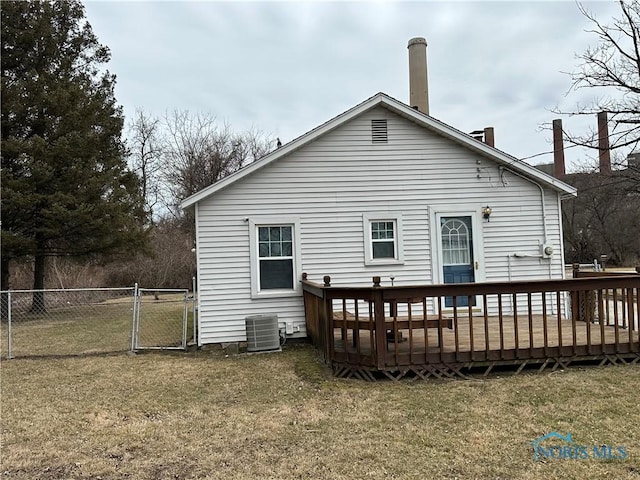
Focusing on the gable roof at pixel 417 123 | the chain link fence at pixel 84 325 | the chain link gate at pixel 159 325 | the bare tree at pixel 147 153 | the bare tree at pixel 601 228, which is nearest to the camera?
the gable roof at pixel 417 123

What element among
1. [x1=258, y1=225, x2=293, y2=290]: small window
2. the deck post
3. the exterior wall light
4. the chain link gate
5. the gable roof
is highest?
the gable roof

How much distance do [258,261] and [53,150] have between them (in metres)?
10.1

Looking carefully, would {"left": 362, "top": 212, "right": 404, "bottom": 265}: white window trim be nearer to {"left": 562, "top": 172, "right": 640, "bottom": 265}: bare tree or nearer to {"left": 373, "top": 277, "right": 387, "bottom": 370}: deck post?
{"left": 373, "top": 277, "right": 387, "bottom": 370}: deck post

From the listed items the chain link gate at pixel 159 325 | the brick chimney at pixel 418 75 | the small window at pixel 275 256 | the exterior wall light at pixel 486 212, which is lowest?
the chain link gate at pixel 159 325

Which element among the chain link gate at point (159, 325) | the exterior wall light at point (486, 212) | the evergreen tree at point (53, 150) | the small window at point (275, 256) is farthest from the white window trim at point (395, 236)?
the evergreen tree at point (53, 150)

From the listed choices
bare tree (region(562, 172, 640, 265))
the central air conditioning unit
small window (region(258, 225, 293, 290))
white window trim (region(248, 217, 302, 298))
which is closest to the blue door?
white window trim (region(248, 217, 302, 298))

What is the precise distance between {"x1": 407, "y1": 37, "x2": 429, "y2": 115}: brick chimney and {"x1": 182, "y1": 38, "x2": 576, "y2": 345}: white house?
2518mm

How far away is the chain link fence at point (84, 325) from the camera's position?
8.85 metres

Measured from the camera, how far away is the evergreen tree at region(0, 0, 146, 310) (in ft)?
47.9

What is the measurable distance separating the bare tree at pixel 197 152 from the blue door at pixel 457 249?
24622mm

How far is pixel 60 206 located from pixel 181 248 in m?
11.8

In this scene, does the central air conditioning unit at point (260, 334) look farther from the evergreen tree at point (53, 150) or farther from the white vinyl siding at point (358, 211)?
the evergreen tree at point (53, 150)

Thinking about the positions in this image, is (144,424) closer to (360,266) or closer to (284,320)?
(284,320)

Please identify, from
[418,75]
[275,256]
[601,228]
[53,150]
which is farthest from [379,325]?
[601,228]
